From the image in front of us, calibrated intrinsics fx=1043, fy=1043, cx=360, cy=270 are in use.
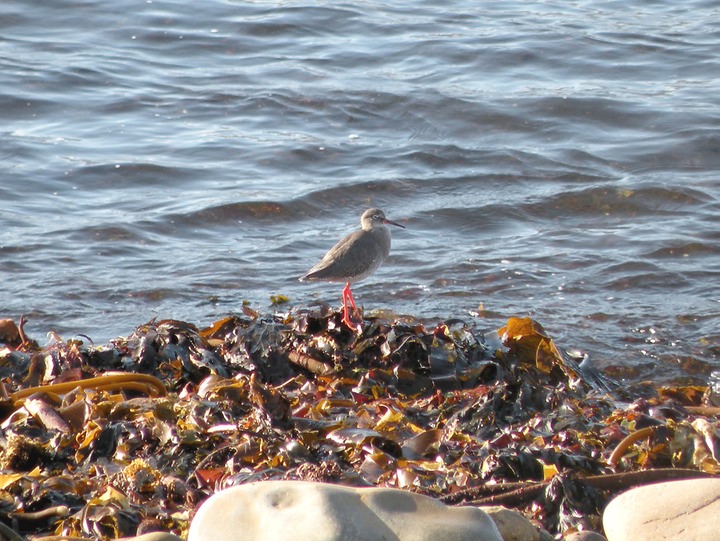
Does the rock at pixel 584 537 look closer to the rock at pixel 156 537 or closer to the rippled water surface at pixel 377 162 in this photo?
the rock at pixel 156 537

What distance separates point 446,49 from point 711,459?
30.4ft

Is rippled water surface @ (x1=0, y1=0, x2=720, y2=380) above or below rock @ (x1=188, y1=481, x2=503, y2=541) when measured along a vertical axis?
below

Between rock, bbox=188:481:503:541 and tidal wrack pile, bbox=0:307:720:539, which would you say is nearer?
rock, bbox=188:481:503:541

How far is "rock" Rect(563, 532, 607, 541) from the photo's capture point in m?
2.79

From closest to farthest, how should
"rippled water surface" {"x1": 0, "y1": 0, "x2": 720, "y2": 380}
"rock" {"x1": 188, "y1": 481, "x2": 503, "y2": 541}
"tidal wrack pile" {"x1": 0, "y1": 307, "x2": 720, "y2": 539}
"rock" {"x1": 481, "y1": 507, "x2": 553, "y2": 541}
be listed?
"rock" {"x1": 188, "y1": 481, "x2": 503, "y2": 541} → "rock" {"x1": 481, "y1": 507, "x2": 553, "y2": 541} → "tidal wrack pile" {"x1": 0, "y1": 307, "x2": 720, "y2": 539} → "rippled water surface" {"x1": 0, "y1": 0, "x2": 720, "y2": 380}

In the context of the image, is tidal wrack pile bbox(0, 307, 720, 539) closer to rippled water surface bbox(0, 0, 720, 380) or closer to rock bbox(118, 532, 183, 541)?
rock bbox(118, 532, 183, 541)

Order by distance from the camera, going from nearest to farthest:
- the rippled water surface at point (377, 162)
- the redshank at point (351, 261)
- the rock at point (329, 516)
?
the rock at point (329, 516)
the redshank at point (351, 261)
the rippled water surface at point (377, 162)

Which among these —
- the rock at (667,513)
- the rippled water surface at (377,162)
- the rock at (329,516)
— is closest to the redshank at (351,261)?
the rippled water surface at (377,162)

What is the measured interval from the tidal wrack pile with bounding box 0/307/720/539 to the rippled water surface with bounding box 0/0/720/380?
4.43ft

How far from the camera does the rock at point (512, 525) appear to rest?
2721mm

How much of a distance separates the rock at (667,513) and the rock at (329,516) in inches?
17.3

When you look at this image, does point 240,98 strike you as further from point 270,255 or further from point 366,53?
point 270,255

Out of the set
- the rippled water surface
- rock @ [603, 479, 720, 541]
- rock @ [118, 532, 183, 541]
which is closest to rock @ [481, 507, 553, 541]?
rock @ [603, 479, 720, 541]

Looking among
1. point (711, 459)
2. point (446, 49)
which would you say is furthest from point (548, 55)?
point (711, 459)
